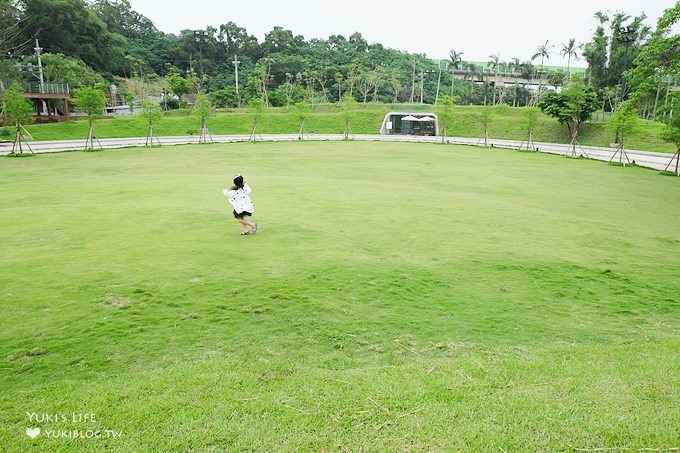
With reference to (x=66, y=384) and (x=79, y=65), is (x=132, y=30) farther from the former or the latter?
(x=66, y=384)

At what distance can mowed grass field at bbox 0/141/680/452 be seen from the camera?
3.55m

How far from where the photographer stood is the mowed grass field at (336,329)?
11.6ft

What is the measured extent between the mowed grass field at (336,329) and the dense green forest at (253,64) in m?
52.7

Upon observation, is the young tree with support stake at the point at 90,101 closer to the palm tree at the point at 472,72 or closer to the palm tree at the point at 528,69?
the palm tree at the point at 528,69

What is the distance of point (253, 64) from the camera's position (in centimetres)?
8644

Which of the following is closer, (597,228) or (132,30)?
(597,228)

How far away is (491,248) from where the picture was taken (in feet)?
32.7

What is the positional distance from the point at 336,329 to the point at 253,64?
88.6m

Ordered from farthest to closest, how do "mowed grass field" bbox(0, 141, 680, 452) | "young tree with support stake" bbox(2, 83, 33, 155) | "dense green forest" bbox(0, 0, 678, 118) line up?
"dense green forest" bbox(0, 0, 678, 118) < "young tree with support stake" bbox(2, 83, 33, 155) < "mowed grass field" bbox(0, 141, 680, 452)

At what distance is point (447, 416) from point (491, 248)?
22.4ft

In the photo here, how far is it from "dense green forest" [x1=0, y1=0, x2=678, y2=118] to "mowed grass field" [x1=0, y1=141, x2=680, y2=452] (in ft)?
173

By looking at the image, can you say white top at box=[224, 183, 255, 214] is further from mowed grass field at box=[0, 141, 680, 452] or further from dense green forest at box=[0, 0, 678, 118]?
dense green forest at box=[0, 0, 678, 118]

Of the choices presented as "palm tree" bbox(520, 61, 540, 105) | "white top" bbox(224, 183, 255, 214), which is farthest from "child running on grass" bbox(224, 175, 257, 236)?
"palm tree" bbox(520, 61, 540, 105)

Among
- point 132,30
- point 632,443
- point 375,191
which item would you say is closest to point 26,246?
point 632,443
